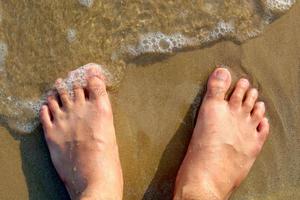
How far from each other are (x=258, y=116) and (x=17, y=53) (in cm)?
116

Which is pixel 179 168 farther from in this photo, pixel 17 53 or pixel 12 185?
pixel 17 53

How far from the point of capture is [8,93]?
7.25 feet

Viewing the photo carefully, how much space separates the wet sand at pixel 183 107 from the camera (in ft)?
7.16

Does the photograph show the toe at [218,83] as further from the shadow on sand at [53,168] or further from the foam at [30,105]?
the foam at [30,105]

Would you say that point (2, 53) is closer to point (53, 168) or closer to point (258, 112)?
point (53, 168)

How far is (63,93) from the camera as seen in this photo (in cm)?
225

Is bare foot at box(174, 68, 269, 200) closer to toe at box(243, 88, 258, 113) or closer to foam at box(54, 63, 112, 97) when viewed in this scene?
toe at box(243, 88, 258, 113)

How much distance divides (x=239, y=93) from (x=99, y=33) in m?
0.71

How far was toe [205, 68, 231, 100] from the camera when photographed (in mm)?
2191

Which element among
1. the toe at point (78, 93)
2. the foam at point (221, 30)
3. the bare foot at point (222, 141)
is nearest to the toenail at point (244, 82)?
the bare foot at point (222, 141)

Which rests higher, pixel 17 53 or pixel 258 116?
pixel 17 53

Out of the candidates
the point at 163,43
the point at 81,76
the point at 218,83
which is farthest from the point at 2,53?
the point at 218,83

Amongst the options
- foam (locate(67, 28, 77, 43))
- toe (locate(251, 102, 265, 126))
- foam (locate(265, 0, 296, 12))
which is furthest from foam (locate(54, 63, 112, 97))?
foam (locate(265, 0, 296, 12))

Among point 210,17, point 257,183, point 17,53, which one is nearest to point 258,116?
point 257,183
